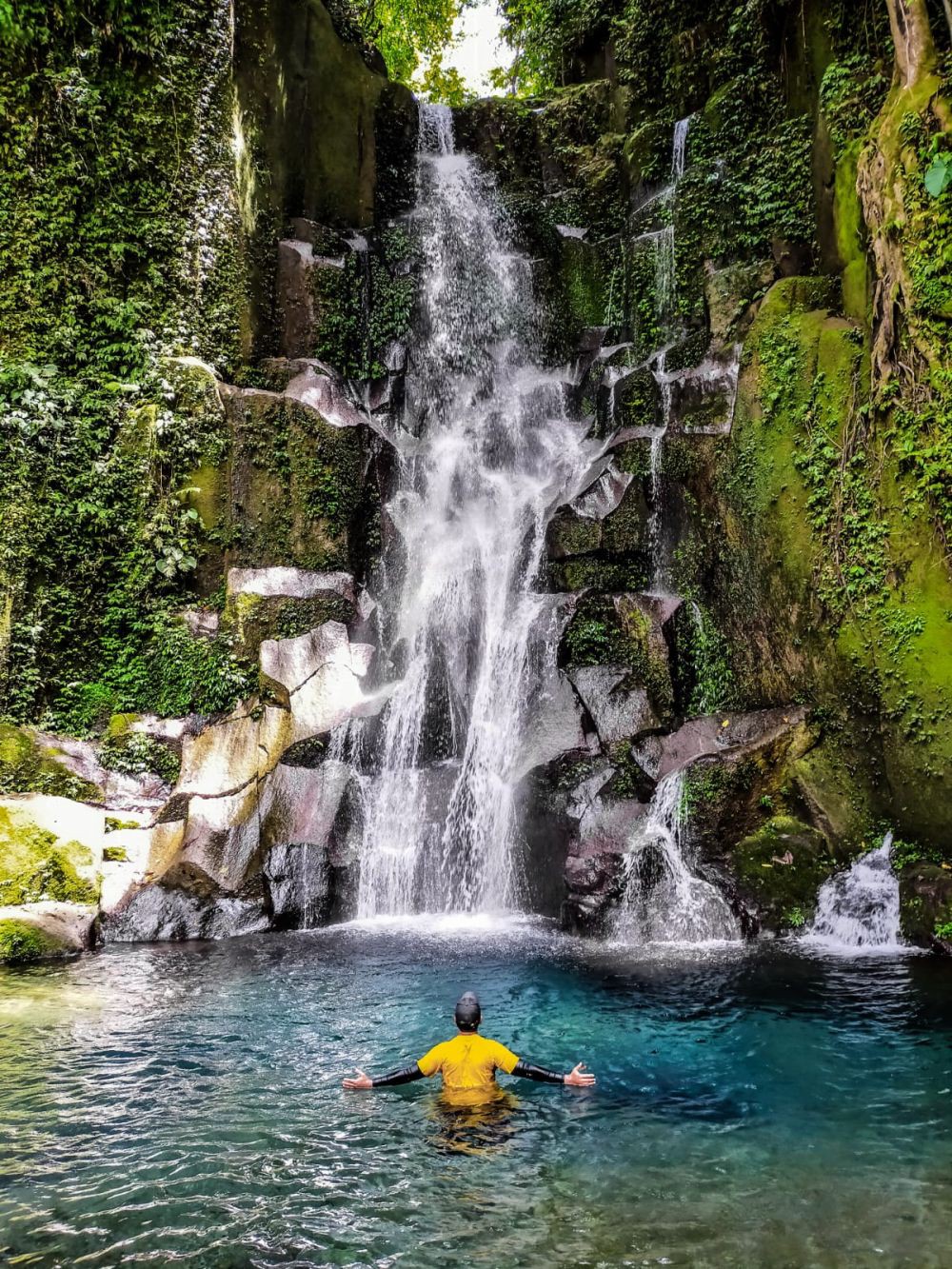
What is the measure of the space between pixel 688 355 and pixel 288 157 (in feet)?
28.1

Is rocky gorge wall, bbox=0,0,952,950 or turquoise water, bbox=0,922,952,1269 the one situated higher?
rocky gorge wall, bbox=0,0,952,950

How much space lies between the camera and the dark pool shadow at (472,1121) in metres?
5.14

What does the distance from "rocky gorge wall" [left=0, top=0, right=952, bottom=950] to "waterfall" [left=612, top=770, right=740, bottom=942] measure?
9.0 inches

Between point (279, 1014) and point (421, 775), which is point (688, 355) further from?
point (279, 1014)

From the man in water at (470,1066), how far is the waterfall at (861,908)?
5.05 metres

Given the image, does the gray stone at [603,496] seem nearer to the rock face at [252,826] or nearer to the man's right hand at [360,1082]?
the rock face at [252,826]

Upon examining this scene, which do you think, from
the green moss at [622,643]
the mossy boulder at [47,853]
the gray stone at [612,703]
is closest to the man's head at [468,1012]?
the gray stone at [612,703]

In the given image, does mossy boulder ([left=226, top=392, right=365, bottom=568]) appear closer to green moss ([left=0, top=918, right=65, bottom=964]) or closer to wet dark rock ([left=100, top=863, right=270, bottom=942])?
wet dark rock ([left=100, top=863, right=270, bottom=942])

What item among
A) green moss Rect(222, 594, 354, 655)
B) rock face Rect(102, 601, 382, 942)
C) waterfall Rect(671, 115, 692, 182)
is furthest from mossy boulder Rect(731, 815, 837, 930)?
waterfall Rect(671, 115, 692, 182)

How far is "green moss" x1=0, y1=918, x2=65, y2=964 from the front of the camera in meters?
9.43

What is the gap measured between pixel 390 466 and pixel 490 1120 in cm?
1183

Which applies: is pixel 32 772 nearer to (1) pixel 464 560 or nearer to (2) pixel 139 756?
(2) pixel 139 756

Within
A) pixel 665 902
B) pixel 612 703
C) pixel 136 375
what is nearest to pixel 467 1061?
pixel 665 902

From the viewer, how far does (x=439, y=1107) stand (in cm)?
557
